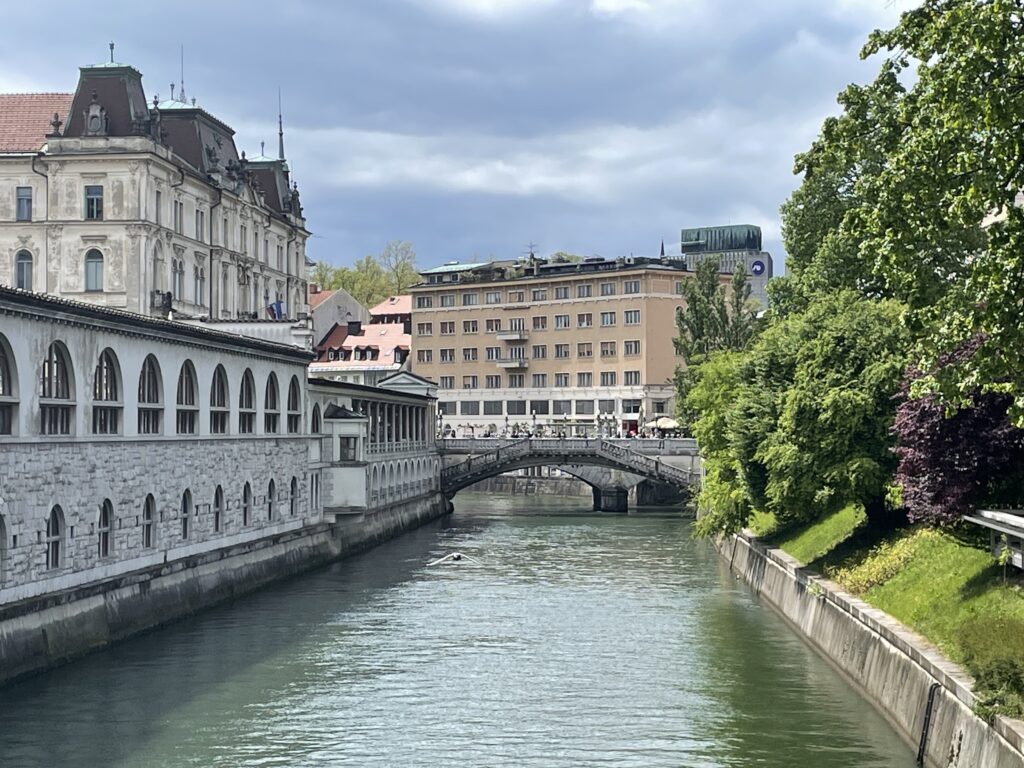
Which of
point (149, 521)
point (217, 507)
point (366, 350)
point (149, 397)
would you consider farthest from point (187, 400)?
point (366, 350)

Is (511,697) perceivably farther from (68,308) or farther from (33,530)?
(68,308)

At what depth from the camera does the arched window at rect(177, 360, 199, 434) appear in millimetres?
47812

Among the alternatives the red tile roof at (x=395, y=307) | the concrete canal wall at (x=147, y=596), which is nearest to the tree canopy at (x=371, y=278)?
the red tile roof at (x=395, y=307)

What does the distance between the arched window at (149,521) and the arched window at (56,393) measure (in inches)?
227

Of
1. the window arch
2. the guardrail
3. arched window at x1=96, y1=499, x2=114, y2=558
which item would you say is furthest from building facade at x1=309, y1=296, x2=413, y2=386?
arched window at x1=96, y1=499, x2=114, y2=558

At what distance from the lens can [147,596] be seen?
1667 inches

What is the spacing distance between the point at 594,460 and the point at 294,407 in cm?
3225

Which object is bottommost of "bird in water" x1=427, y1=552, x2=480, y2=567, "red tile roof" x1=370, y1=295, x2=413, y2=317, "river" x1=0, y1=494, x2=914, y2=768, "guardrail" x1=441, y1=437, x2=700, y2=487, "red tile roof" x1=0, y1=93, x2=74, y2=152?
"river" x1=0, y1=494, x2=914, y2=768

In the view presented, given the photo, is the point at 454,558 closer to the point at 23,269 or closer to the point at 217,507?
the point at 217,507

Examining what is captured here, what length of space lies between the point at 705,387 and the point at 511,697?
35.6 m

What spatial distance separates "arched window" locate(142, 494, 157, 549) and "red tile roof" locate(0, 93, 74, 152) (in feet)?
121

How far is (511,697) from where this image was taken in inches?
1329

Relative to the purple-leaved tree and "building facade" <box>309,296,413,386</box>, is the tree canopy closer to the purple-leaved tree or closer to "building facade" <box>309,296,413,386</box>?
"building facade" <box>309,296,413,386</box>

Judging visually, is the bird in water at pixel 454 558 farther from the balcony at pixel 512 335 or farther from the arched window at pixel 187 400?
the balcony at pixel 512 335
